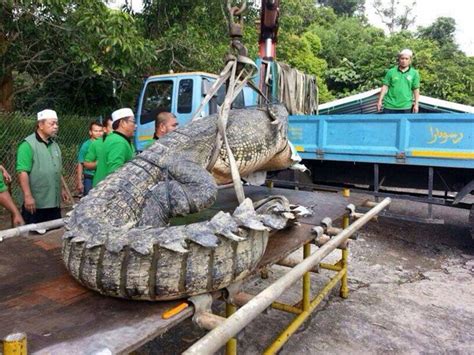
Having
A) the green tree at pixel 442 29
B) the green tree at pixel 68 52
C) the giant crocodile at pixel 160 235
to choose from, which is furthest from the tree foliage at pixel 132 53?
the green tree at pixel 442 29

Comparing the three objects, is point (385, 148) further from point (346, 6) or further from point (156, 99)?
point (346, 6)

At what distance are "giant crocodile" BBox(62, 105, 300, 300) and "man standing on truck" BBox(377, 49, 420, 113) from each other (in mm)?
3407

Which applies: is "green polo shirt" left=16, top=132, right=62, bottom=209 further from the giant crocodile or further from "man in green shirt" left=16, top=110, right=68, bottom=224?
the giant crocodile

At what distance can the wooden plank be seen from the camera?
1246 millimetres

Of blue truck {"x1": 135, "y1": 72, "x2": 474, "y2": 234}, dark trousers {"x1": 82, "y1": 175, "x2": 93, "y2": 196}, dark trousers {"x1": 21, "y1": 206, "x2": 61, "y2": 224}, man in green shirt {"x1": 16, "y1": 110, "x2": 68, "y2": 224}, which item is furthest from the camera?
dark trousers {"x1": 82, "y1": 175, "x2": 93, "y2": 196}

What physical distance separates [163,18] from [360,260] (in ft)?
20.4

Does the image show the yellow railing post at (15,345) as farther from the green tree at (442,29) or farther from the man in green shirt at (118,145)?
the green tree at (442,29)

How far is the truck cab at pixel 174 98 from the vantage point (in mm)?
5707

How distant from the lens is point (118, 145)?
9.87 feet

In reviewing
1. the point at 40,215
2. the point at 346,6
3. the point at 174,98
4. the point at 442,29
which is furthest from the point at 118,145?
the point at 346,6

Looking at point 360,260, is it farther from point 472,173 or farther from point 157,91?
point 157,91

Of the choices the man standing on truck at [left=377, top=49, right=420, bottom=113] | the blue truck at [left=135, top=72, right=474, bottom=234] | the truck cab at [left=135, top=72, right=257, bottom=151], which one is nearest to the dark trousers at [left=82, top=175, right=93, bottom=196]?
the truck cab at [left=135, top=72, right=257, bottom=151]

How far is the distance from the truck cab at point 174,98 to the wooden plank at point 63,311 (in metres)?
3.71

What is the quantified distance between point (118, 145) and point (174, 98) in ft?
9.95
